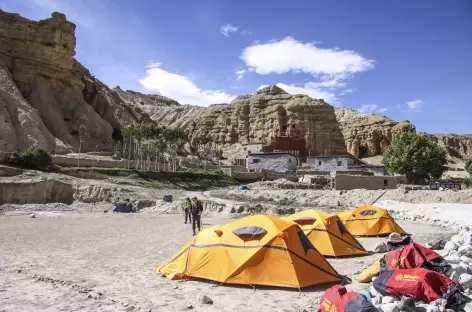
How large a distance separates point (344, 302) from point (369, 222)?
13096 millimetres

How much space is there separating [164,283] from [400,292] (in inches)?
214

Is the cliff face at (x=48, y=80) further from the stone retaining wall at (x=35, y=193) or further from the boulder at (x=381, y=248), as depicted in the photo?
the boulder at (x=381, y=248)

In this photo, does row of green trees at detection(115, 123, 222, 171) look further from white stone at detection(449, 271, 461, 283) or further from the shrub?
A: white stone at detection(449, 271, 461, 283)

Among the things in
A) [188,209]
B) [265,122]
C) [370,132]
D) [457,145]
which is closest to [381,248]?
[188,209]

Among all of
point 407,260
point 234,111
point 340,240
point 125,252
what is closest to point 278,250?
point 407,260

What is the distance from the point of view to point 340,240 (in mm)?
14102

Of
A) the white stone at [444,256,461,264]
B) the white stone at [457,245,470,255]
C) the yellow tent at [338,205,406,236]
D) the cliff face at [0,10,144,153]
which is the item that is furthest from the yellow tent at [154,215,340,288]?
the cliff face at [0,10,144,153]

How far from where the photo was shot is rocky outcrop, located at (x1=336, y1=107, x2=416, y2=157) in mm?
116625

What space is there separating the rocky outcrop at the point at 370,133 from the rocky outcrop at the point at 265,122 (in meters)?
13.7

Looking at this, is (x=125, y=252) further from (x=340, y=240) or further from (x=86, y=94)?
(x=86, y=94)

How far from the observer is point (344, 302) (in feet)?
22.0

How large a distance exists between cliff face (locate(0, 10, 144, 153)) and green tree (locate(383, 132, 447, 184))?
153ft

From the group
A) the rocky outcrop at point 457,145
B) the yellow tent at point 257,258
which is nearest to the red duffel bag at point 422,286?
the yellow tent at point 257,258

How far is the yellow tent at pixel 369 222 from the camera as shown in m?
18.8
